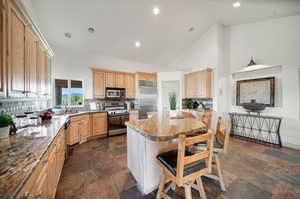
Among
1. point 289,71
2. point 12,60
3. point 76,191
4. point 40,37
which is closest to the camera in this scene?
point 12,60

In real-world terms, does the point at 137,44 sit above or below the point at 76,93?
above

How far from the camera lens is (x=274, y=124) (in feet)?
10.7

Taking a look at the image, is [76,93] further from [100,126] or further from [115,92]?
[100,126]

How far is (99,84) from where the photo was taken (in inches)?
159

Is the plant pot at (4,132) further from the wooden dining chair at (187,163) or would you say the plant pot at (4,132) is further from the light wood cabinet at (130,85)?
the light wood cabinet at (130,85)

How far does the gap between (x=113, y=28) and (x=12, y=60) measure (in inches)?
111

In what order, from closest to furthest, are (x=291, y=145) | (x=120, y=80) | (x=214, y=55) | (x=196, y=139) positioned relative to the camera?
(x=196, y=139)
(x=291, y=145)
(x=214, y=55)
(x=120, y=80)

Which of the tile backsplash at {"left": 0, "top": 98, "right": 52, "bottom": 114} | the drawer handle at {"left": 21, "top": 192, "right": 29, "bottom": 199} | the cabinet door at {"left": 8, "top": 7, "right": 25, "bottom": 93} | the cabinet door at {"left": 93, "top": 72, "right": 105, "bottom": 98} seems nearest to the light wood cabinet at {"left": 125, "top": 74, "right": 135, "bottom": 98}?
the cabinet door at {"left": 93, "top": 72, "right": 105, "bottom": 98}

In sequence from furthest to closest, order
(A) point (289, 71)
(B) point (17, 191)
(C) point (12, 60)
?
(A) point (289, 71)
(C) point (12, 60)
(B) point (17, 191)

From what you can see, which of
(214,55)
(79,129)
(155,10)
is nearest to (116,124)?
(79,129)

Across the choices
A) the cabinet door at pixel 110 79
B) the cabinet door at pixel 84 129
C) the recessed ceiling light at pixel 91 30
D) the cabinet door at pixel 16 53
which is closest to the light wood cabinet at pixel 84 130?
the cabinet door at pixel 84 129

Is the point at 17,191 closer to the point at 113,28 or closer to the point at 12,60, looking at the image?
the point at 12,60

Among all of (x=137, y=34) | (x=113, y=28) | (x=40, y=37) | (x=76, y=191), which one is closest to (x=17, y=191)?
(x=76, y=191)

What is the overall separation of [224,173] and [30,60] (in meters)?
3.65
